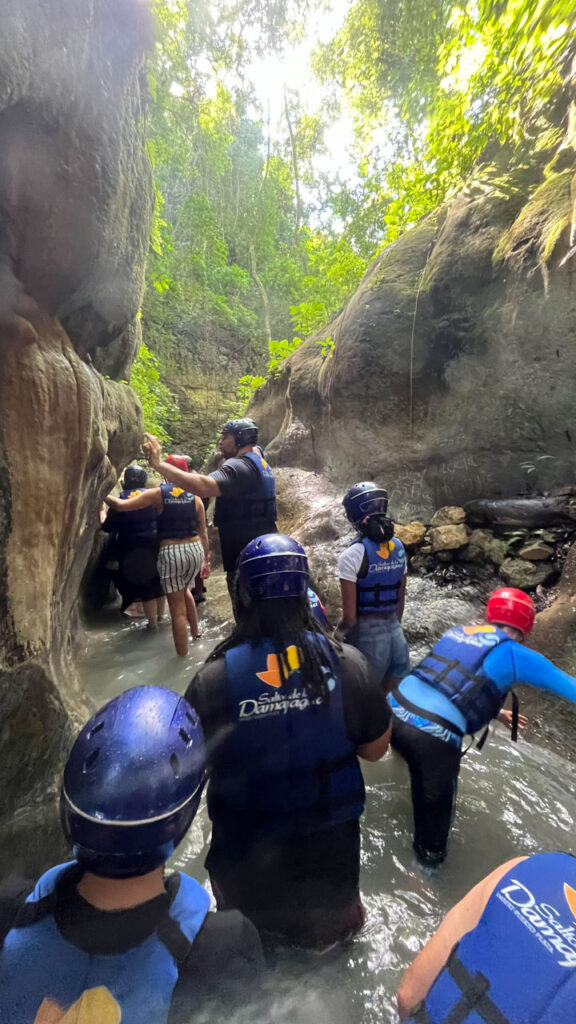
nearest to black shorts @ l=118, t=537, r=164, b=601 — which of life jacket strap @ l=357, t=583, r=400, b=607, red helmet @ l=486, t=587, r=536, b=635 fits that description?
life jacket strap @ l=357, t=583, r=400, b=607

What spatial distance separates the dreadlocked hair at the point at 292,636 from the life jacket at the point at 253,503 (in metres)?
2.44

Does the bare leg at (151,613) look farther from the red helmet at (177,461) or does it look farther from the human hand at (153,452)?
the human hand at (153,452)

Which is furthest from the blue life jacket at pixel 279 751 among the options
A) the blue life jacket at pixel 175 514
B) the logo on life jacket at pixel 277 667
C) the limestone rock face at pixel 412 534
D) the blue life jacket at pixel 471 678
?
the limestone rock face at pixel 412 534

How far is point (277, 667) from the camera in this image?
1612mm

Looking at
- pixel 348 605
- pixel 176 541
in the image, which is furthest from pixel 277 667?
pixel 176 541

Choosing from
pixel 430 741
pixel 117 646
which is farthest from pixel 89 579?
pixel 430 741

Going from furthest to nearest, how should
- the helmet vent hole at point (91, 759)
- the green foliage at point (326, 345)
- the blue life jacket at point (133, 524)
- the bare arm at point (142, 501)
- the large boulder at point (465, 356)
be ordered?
the green foliage at point (326, 345), the blue life jacket at point (133, 524), the large boulder at point (465, 356), the bare arm at point (142, 501), the helmet vent hole at point (91, 759)

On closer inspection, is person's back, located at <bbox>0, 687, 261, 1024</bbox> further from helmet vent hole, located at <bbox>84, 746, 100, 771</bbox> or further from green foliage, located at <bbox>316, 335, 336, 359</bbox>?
green foliage, located at <bbox>316, 335, 336, 359</bbox>

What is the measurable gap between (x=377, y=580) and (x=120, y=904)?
2763 mm

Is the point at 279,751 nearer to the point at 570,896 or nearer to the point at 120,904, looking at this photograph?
the point at 120,904

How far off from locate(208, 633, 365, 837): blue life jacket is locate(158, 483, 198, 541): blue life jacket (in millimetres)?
3833

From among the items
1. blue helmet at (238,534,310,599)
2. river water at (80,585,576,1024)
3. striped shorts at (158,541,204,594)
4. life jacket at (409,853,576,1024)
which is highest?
blue helmet at (238,534,310,599)

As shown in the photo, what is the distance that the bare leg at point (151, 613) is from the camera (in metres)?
6.08

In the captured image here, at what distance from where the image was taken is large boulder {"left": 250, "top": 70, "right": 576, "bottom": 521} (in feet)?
18.3
